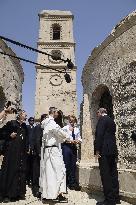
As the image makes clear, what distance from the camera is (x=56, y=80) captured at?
83.7ft

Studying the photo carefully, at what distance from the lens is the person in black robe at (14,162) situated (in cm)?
522

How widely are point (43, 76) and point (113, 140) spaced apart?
21049 mm

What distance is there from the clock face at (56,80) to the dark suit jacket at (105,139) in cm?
2044

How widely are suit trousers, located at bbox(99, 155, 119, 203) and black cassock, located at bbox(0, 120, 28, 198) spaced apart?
1693 millimetres

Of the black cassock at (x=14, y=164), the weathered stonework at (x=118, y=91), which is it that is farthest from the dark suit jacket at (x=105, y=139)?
the black cassock at (x=14, y=164)

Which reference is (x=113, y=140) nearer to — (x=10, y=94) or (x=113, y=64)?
(x=113, y=64)

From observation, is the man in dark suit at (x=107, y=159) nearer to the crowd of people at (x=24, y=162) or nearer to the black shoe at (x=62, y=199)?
the black shoe at (x=62, y=199)

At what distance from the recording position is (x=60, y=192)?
16.7ft

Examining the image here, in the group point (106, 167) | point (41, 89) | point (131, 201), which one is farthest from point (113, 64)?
point (41, 89)

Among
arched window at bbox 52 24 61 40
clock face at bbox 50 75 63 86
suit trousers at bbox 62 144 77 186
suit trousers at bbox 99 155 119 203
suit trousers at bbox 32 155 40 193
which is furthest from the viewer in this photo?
arched window at bbox 52 24 61 40

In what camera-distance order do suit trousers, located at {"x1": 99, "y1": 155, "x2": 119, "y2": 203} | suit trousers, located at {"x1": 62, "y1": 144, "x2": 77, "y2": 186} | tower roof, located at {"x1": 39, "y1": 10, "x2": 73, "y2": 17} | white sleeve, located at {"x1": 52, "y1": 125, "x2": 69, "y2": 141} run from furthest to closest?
tower roof, located at {"x1": 39, "y1": 10, "x2": 73, "y2": 17}, suit trousers, located at {"x1": 62, "y1": 144, "x2": 77, "y2": 186}, white sleeve, located at {"x1": 52, "y1": 125, "x2": 69, "y2": 141}, suit trousers, located at {"x1": 99, "y1": 155, "x2": 119, "y2": 203}

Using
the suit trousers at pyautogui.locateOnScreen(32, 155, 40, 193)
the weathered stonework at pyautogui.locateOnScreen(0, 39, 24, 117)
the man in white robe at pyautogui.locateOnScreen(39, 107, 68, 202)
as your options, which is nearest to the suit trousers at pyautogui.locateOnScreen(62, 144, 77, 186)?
the suit trousers at pyautogui.locateOnScreen(32, 155, 40, 193)

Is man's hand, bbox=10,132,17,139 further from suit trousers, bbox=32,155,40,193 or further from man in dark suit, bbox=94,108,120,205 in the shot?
man in dark suit, bbox=94,108,120,205

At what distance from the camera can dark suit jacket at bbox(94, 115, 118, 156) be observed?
16.1 ft
